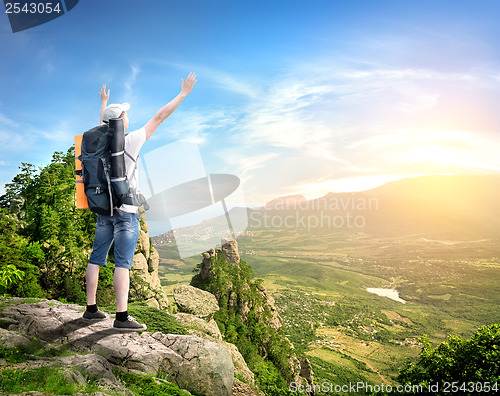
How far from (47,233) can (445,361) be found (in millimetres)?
18181

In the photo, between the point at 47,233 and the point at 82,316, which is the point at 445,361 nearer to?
the point at 82,316

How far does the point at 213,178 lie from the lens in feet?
35.7

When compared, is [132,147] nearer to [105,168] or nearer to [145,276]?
[105,168]

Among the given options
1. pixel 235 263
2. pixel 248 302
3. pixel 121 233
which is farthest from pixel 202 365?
pixel 235 263

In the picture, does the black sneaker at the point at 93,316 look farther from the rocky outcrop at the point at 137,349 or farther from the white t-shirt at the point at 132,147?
the white t-shirt at the point at 132,147

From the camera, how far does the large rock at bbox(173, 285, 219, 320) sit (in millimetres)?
18406

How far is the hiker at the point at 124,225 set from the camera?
5.66m

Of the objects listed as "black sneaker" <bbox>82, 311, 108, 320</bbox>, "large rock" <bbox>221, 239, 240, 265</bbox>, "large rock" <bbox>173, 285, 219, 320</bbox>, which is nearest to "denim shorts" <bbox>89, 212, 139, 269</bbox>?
"black sneaker" <bbox>82, 311, 108, 320</bbox>

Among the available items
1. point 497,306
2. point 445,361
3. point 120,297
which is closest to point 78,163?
point 120,297

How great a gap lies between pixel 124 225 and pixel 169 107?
227 centimetres

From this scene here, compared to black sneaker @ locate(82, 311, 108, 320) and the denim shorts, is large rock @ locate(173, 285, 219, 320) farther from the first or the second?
the denim shorts

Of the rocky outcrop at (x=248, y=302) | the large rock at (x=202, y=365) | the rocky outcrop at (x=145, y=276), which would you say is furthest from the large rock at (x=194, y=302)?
the large rock at (x=202, y=365)

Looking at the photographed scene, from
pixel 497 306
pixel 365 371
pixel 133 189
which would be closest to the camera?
pixel 133 189

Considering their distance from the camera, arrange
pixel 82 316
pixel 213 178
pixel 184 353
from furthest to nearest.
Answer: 1. pixel 213 178
2. pixel 82 316
3. pixel 184 353
